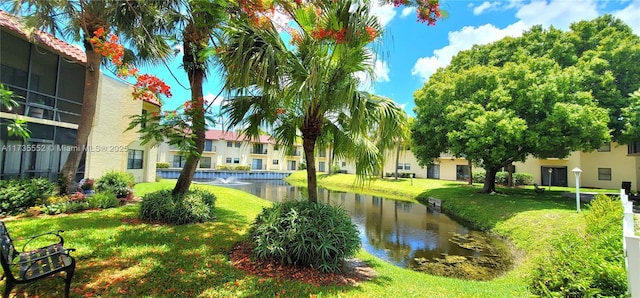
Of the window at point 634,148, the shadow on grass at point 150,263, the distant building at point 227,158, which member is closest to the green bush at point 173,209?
the shadow on grass at point 150,263

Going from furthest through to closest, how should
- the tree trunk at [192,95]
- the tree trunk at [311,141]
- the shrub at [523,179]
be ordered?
the shrub at [523,179] → the tree trunk at [192,95] → the tree trunk at [311,141]

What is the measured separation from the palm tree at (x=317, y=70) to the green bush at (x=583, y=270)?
2.96m

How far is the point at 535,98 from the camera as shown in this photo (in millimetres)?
12086

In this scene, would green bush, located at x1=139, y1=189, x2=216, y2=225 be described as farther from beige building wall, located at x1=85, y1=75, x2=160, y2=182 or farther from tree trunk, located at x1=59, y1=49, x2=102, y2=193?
beige building wall, located at x1=85, y1=75, x2=160, y2=182

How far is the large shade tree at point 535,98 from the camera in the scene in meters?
11.8

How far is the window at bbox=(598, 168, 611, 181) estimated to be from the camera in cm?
2077

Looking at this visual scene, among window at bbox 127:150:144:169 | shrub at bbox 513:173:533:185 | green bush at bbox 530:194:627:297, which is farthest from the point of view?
shrub at bbox 513:173:533:185

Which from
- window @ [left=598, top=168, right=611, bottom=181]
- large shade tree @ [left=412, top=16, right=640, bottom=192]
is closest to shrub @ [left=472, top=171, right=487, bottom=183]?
window @ [left=598, top=168, right=611, bottom=181]

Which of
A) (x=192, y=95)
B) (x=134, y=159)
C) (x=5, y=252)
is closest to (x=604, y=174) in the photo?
(x=192, y=95)

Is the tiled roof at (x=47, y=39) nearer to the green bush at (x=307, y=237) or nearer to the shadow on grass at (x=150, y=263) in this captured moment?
the shadow on grass at (x=150, y=263)

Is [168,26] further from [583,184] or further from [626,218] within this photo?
[583,184]

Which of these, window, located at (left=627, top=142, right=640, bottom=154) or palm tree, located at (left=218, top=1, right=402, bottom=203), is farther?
window, located at (left=627, top=142, right=640, bottom=154)

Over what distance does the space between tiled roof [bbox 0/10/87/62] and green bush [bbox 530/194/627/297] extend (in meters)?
13.6

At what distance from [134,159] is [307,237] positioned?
17386mm
